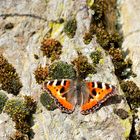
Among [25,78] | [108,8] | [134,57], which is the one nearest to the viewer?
[25,78]

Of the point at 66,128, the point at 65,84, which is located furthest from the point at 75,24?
the point at 66,128

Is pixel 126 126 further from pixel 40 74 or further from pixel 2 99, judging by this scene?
pixel 2 99

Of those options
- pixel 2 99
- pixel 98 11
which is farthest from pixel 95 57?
pixel 2 99

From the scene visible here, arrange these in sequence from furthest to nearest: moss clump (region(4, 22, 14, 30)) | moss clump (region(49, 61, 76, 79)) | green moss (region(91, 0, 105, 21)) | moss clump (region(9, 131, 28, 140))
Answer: green moss (region(91, 0, 105, 21))
moss clump (region(4, 22, 14, 30))
moss clump (region(49, 61, 76, 79))
moss clump (region(9, 131, 28, 140))

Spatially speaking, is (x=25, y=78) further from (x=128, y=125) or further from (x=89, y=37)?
(x=128, y=125)

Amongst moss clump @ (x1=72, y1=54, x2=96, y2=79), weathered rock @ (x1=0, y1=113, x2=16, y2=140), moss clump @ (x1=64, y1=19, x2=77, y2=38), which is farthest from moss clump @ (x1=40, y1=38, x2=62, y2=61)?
weathered rock @ (x1=0, y1=113, x2=16, y2=140)

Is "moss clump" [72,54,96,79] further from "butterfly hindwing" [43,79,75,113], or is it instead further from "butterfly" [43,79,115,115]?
"butterfly hindwing" [43,79,75,113]
